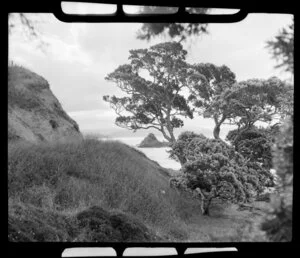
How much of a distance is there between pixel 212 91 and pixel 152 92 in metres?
0.47

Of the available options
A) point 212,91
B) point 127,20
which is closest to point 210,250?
point 127,20

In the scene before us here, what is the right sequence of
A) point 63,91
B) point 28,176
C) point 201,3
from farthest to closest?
point 28,176 < point 63,91 < point 201,3

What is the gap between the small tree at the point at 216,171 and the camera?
2.66 m

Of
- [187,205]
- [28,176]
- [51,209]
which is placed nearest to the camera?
[51,209]

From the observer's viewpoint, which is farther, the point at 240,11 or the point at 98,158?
the point at 98,158

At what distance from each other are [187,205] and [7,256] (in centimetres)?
198

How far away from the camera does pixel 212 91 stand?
8.61 ft

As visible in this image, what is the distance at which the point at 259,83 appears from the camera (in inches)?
83.7

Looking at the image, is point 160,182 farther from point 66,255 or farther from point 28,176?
point 66,255

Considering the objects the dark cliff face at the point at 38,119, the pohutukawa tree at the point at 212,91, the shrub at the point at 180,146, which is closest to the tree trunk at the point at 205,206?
the shrub at the point at 180,146

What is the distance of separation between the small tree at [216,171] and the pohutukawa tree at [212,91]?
25 centimetres

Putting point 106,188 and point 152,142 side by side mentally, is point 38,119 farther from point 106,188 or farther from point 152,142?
point 152,142
